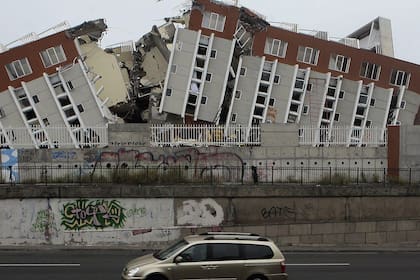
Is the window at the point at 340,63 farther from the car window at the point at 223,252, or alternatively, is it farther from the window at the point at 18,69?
the car window at the point at 223,252

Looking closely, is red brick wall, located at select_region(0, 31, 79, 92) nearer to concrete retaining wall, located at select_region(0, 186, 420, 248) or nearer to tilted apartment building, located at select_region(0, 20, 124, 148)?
tilted apartment building, located at select_region(0, 20, 124, 148)

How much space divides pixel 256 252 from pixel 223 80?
2755 centimetres

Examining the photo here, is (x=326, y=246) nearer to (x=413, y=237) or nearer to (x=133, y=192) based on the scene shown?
(x=413, y=237)

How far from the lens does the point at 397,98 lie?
4209 cm

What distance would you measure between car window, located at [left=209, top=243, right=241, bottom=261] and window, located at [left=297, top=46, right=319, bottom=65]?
2909 centimetres

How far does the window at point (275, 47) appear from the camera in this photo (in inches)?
1528

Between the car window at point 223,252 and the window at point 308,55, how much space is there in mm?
29092

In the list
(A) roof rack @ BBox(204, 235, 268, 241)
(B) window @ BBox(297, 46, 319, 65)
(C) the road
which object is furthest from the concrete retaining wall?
(B) window @ BBox(297, 46, 319, 65)

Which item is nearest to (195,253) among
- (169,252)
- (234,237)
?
(169,252)

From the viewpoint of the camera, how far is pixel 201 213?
22.0 metres

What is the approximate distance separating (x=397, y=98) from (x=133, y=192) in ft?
90.5

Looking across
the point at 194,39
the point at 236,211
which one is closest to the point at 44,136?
the point at 236,211

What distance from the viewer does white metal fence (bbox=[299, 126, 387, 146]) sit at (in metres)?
27.5

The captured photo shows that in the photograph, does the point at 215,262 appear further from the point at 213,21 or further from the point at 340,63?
the point at 340,63
